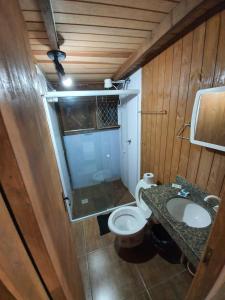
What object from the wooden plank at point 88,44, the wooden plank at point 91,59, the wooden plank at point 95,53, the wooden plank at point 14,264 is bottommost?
the wooden plank at point 14,264

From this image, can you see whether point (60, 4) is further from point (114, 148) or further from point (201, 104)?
point (114, 148)

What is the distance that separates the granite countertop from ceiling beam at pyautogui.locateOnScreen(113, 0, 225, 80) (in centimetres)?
127

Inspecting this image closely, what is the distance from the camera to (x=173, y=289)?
131 centimetres

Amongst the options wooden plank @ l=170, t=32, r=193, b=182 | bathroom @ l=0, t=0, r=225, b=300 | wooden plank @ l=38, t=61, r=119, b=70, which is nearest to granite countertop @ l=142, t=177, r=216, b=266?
bathroom @ l=0, t=0, r=225, b=300

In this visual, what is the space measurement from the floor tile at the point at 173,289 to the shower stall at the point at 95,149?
1248mm

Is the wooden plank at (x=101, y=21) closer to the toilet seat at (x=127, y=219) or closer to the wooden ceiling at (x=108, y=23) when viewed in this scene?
the wooden ceiling at (x=108, y=23)

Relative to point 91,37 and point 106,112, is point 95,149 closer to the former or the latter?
point 106,112

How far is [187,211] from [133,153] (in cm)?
134

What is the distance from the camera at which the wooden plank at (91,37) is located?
3.56ft

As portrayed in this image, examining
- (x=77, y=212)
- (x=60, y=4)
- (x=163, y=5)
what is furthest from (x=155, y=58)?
(x=77, y=212)

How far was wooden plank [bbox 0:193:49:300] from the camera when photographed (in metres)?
0.31

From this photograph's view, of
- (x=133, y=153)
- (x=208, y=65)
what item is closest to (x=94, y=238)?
(x=133, y=153)

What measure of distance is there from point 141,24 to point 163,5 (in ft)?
0.66

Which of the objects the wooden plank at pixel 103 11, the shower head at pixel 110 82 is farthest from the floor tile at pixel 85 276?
the shower head at pixel 110 82
